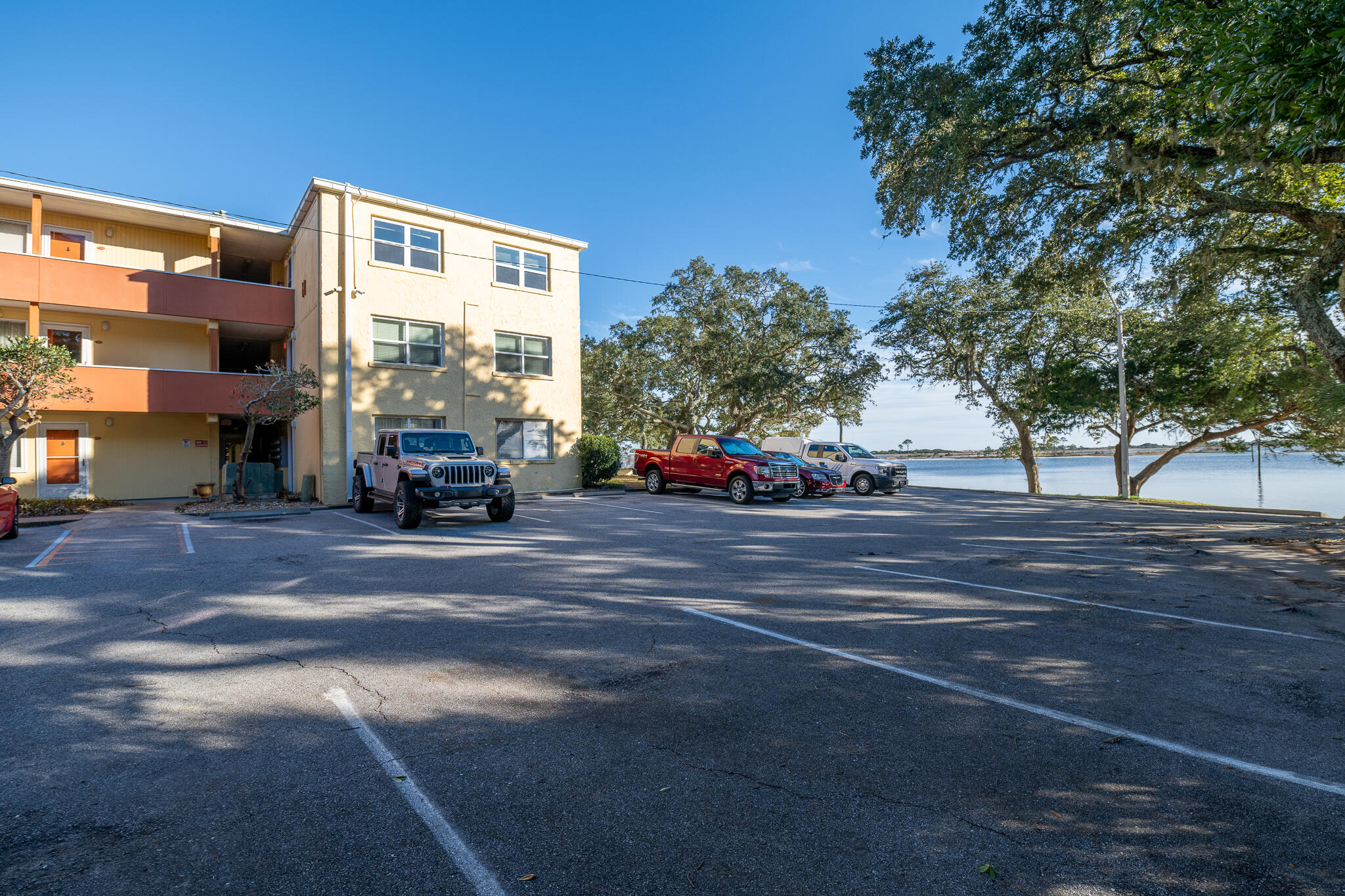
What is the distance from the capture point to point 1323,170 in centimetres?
1298

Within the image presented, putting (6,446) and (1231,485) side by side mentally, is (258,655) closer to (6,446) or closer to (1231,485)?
(6,446)

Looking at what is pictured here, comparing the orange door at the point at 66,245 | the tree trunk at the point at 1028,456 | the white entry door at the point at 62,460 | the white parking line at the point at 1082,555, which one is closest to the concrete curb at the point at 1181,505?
the tree trunk at the point at 1028,456

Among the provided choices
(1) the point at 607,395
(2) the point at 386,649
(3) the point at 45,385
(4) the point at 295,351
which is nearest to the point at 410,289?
(4) the point at 295,351

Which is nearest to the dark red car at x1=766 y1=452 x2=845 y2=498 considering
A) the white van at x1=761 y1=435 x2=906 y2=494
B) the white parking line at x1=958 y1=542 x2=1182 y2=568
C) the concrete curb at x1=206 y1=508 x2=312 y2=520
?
the white van at x1=761 y1=435 x2=906 y2=494

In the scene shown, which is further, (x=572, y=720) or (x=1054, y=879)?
(x=572, y=720)

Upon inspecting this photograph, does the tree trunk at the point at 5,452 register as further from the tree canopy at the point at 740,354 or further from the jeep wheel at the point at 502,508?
the tree canopy at the point at 740,354

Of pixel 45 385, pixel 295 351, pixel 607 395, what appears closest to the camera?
pixel 45 385

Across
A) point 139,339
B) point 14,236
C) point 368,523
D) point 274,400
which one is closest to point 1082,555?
point 368,523

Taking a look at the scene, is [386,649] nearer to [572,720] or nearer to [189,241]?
[572,720]

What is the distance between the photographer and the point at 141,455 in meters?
20.5

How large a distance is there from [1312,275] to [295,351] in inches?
1028

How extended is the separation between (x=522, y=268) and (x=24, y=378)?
1323 centimetres

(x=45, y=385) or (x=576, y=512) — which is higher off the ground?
(x=45, y=385)

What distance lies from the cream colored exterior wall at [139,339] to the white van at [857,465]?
2169 cm
